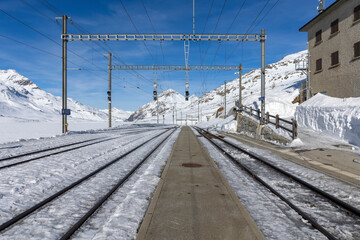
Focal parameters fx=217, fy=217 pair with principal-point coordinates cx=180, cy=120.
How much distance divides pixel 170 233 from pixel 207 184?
102 inches

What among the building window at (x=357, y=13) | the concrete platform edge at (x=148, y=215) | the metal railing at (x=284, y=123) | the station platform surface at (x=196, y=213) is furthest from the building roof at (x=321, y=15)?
the concrete platform edge at (x=148, y=215)

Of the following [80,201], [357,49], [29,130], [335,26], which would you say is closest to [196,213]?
[80,201]

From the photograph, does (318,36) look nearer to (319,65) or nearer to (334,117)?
(319,65)

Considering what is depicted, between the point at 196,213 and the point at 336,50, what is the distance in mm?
23024

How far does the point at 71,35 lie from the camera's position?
20219 mm

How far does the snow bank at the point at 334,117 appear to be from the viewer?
44.3 feet

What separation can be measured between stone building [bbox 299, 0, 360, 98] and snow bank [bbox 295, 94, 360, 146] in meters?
2.49

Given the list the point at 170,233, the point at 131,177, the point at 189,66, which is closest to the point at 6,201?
the point at 131,177

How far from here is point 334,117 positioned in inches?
613

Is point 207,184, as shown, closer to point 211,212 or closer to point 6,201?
point 211,212

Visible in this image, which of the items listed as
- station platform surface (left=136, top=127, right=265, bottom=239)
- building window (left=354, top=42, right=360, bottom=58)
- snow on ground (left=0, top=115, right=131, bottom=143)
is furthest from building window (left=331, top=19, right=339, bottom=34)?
snow on ground (left=0, top=115, right=131, bottom=143)

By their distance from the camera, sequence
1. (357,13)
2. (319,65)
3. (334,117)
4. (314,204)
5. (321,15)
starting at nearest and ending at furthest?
1. (314,204)
2. (334,117)
3. (357,13)
4. (321,15)
5. (319,65)

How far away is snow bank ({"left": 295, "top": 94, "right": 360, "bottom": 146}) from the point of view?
44.3 ft

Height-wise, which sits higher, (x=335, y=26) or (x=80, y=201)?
(x=335, y=26)
